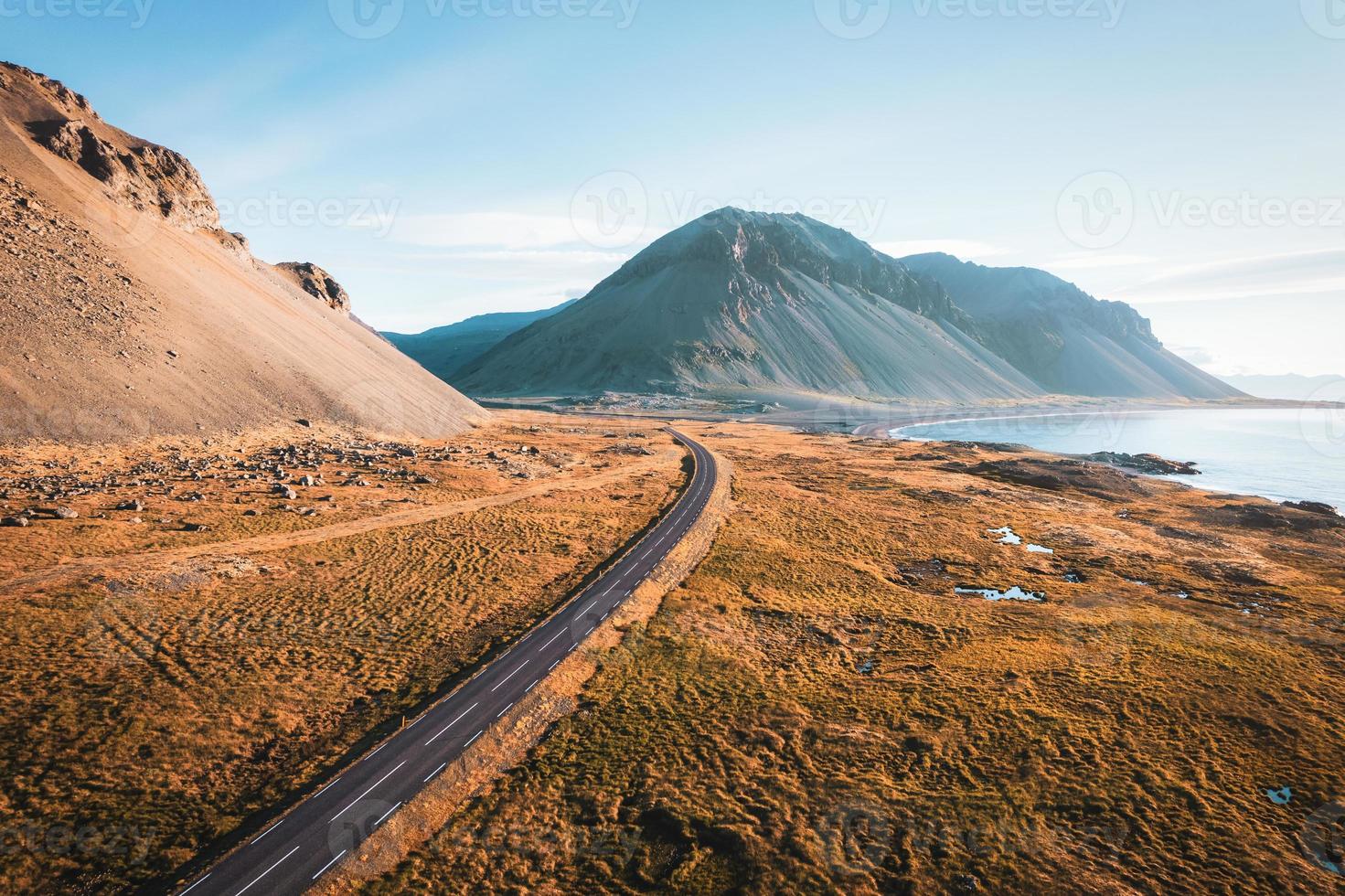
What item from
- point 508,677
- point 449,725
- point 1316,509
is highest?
point 1316,509

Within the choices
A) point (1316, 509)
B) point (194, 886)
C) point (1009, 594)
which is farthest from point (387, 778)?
point (1316, 509)

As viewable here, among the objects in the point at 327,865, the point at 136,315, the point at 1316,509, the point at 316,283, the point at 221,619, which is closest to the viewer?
the point at 327,865

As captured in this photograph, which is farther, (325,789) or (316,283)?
(316,283)

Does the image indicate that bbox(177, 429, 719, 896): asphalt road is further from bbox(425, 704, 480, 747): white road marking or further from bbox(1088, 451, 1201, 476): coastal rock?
bbox(1088, 451, 1201, 476): coastal rock

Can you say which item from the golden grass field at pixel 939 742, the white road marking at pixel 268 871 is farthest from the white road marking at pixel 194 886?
the golden grass field at pixel 939 742

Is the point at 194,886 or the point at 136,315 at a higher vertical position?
the point at 136,315

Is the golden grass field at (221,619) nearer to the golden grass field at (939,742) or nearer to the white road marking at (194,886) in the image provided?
the white road marking at (194,886)

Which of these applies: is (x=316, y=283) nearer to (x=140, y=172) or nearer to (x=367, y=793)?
(x=140, y=172)

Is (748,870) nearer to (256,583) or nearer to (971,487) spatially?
(256,583)

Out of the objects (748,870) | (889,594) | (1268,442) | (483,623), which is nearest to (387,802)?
(748,870)
